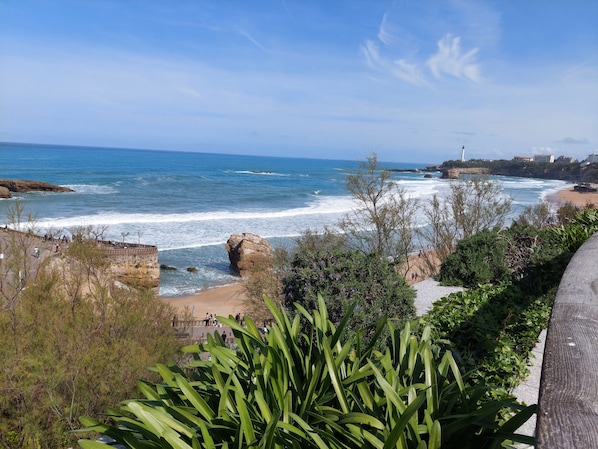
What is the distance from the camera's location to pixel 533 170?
127 metres

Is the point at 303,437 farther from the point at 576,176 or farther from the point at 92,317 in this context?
the point at 576,176

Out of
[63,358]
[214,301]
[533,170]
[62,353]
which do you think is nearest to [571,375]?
[63,358]

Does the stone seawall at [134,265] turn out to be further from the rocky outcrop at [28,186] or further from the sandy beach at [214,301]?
the rocky outcrop at [28,186]

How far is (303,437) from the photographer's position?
194cm

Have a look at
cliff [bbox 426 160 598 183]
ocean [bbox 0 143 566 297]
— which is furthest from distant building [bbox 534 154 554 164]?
ocean [bbox 0 143 566 297]

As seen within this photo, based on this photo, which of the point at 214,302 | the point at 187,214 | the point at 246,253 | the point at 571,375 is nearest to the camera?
the point at 571,375

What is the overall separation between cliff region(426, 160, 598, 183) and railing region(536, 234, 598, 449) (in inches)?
3989

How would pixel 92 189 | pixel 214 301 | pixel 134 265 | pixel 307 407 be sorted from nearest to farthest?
pixel 307 407, pixel 214 301, pixel 134 265, pixel 92 189

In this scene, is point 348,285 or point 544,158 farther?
Answer: point 544,158

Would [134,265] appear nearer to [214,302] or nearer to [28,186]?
[214,302]

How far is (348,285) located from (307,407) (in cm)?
264

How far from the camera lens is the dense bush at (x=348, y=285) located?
189 inches

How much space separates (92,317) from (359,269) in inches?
318

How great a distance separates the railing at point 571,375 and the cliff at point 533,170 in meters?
101
